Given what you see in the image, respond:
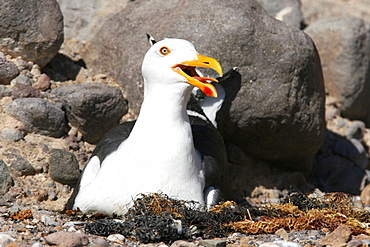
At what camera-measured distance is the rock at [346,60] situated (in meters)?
9.55

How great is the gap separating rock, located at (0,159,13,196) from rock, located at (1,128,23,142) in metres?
0.47

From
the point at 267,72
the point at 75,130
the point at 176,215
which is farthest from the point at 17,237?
the point at 267,72

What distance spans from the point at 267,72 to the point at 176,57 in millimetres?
2427

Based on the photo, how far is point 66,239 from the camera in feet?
13.4

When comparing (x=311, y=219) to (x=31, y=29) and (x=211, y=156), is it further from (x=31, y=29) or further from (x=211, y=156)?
(x=31, y=29)

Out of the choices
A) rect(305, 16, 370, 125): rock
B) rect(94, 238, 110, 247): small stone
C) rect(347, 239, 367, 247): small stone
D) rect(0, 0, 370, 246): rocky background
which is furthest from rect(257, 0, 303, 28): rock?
rect(94, 238, 110, 247): small stone

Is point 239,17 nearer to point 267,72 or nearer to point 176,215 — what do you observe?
point 267,72

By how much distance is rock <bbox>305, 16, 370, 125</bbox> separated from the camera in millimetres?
9547

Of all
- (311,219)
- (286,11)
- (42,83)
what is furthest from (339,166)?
(42,83)

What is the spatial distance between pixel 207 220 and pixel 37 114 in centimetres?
302

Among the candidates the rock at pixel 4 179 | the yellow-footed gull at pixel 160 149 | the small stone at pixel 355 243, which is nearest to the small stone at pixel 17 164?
the rock at pixel 4 179

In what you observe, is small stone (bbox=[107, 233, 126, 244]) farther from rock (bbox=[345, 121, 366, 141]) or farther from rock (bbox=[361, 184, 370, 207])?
rock (bbox=[345, 121, 366, 141])

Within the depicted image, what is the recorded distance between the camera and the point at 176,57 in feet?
17.2

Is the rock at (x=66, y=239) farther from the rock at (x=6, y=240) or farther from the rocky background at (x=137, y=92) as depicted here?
the rocky background at (x=137, y=92)
